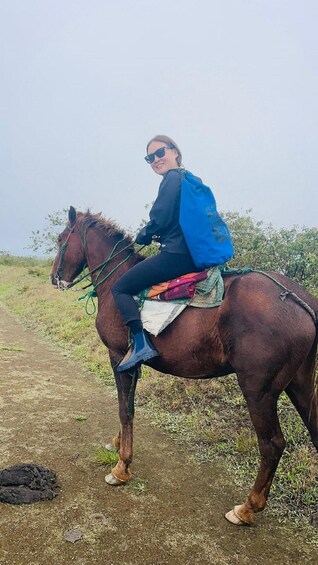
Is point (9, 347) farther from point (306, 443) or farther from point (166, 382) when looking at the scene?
point (306, 443)

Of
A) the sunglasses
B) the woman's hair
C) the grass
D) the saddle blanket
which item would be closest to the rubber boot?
the saddle blanket

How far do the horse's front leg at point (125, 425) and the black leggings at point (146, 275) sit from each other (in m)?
0.72

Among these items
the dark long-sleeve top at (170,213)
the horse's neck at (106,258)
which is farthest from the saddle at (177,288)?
the horse's neck at (106,258)

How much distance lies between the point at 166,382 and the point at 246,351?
10.8 ft

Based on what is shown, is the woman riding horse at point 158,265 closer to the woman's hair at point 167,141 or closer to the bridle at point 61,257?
the woman's hair at point 167,141

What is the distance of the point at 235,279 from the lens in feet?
11.3

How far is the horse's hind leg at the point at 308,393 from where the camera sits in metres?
3.47

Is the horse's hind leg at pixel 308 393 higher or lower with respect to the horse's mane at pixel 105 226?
lower

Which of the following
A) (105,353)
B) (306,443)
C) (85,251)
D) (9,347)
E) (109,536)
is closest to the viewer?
(109,536)

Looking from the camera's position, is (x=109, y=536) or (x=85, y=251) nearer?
(x=109, y=536)

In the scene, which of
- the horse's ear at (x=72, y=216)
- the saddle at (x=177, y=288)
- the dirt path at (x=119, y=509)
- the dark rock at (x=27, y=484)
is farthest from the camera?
the horse's ear at (x=72, y=216)

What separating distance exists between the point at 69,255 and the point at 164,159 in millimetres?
1764

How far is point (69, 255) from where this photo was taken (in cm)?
479

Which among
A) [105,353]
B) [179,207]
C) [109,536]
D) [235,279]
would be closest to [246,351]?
[235,279]
